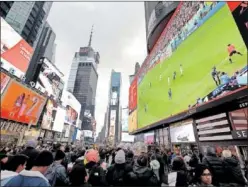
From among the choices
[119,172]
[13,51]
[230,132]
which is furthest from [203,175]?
[13,51]

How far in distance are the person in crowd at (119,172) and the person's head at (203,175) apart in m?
1.28

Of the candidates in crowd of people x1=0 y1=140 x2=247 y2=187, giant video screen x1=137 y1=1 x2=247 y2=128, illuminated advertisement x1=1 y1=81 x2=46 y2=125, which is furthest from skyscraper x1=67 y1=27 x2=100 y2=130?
crowd of people x1=0 y1=140 x2=247 y2=187

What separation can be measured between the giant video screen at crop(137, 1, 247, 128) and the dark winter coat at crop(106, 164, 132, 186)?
5.26 m

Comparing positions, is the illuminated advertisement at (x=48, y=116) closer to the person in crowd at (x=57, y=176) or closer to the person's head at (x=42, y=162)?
the person in crowd at (x=57, y=176)

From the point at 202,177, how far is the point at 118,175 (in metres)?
1.57

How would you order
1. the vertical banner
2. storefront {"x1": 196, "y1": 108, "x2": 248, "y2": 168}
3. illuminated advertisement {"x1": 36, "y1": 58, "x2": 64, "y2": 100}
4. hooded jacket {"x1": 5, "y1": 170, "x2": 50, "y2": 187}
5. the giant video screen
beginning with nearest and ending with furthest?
1. hooded jacket {"x1": 5, "y1": 170, "x2": 50, "y2": 187}
2. the vertical banner
3. the giant video screen
4. storefront {"x1": 196, "y1": 108, "x2": 248, "y2": 168}
5. illuminated advertisement {"x1": 36, "y1": 58, "x2": 64, "y2": 100}

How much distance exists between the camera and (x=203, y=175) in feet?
9.23

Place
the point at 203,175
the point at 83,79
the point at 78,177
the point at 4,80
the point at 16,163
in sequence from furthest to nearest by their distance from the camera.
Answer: the point at 83,79
the point at 4,80
the point at 203,175
the point at 78,177
the point at 16,163

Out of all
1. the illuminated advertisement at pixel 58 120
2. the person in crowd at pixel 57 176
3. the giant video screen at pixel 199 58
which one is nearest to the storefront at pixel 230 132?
the giant video screen at pixel 199 58

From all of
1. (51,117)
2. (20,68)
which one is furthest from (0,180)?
(51,117)

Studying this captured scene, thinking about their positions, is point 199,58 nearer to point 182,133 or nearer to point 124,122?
point 182,133

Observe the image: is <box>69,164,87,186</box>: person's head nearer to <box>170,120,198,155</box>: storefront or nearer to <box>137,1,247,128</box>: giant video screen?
<box>137,1,247,128</box>: giant video screen

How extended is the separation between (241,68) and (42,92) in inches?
1213

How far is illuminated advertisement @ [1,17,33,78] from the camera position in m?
19.0
